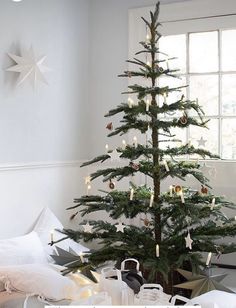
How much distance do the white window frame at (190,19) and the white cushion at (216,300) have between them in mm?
1560

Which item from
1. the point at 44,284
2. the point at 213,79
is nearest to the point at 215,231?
the point at 44,284

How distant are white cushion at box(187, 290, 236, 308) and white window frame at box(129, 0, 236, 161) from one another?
5.12 feet

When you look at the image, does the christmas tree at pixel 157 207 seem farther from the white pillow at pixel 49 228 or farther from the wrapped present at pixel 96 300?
the white pillow at pixel 49 228

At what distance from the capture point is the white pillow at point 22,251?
7.82 ft

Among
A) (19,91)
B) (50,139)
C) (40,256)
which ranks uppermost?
(19,91)

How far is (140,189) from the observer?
6.33ft

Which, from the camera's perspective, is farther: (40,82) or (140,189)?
(40,82)

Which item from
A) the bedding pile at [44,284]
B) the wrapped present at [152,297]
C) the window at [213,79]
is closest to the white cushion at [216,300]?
the bedding pile at [44,284]

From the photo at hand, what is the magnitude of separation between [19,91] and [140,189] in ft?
4.06

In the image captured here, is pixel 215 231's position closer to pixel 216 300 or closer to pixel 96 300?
pixel 216 300

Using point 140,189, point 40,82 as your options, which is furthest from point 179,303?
point 40,82

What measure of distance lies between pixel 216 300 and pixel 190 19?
217 cm

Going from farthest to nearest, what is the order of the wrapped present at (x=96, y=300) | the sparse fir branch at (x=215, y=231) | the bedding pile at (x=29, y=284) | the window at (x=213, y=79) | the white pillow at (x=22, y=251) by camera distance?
the window at (x=213, y=79)
the white pillow at (x=22, y=251)
the bedding pile at (x=29, y=284)
the sparse fir branch at (x=215, y=231)
the wrapped present at (x=96, y=300)

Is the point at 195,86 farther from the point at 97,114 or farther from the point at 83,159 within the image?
the point at 83,159
